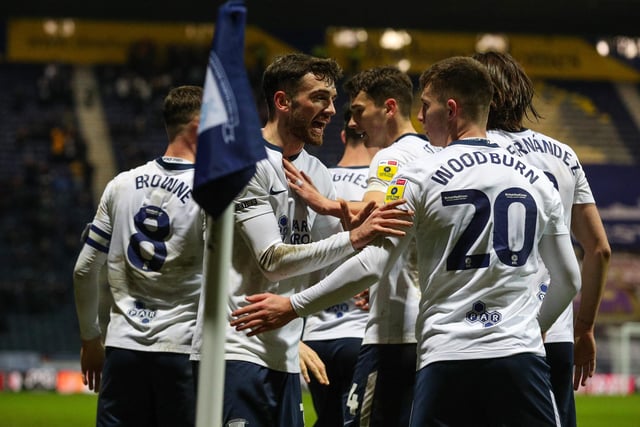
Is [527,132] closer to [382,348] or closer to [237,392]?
[382,348]

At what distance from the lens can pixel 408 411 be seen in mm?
4617

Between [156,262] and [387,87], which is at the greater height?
[387,87]

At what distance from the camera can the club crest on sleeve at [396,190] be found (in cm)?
364

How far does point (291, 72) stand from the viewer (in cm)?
432

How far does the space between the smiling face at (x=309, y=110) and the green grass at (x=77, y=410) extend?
27.7 feet

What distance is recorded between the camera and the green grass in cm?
1266

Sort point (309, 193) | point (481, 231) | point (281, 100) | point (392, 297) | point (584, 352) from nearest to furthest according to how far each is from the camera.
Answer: point (481, 231) → point (309, 193) → point (281, 100) → point (584, 352) → point (392, 297)

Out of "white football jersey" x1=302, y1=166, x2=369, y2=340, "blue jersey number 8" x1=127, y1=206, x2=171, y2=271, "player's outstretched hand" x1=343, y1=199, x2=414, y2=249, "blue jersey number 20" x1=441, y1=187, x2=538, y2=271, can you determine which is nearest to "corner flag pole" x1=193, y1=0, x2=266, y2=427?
"player's outstretched hand" x1=343, y1=199, x2=414, y2=249

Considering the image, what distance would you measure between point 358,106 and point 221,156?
3.13 m

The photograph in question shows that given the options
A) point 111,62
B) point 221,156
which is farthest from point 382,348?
point 111,62

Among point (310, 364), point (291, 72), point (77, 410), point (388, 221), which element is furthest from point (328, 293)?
point (77, 410)

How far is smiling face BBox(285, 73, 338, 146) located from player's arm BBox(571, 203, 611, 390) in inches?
48.9

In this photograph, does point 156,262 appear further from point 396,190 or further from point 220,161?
point 220,161

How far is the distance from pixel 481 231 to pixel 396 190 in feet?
1.14
